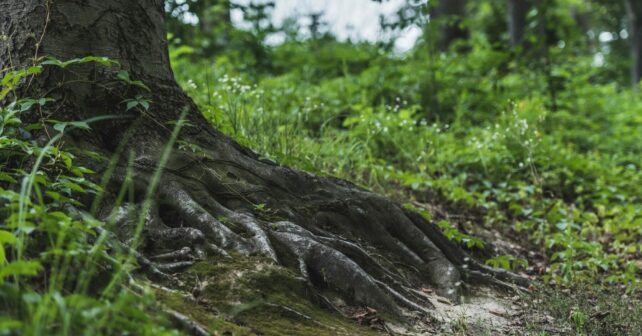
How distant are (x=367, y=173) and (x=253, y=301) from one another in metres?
3.73

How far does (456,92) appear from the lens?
30.7 feet

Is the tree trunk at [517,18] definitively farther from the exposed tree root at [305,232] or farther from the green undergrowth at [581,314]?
the green undergrowth at [581,314]

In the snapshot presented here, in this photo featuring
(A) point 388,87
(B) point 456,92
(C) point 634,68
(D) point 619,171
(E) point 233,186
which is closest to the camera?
(E) point 233,186

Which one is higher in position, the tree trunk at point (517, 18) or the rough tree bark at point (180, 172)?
the tree trunk at point (517, 18)

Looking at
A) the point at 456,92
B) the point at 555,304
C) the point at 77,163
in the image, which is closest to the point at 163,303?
the point at 77,163

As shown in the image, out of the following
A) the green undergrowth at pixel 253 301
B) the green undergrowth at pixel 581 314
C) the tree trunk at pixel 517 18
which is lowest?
the green undergrowth at pixel 581 314

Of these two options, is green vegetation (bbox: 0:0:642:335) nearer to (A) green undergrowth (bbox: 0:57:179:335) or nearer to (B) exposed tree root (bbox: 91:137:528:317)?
(A) green undergrowth (bbox: 0:57:179:335)

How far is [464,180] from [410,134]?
2.83ft

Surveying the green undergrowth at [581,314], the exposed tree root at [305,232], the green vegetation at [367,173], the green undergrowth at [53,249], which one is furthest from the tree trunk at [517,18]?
the green undergrowth at [53,249]

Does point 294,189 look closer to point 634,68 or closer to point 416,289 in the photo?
point 416,289


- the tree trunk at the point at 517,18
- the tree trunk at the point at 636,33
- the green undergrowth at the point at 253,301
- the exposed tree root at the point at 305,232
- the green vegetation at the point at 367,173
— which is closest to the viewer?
the green vegetation at the point at 367,173

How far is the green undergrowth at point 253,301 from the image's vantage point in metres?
2.46

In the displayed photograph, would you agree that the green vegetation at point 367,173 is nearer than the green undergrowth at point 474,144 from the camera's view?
Yes

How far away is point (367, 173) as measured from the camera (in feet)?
20.6
